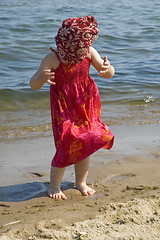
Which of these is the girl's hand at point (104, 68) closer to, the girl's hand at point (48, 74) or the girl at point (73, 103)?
the girl at point (73, 103)

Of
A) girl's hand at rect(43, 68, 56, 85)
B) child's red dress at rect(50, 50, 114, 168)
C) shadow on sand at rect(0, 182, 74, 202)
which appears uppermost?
girl's hand at rect(43, 68, 56, 85)

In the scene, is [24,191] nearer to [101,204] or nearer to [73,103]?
[101,204]

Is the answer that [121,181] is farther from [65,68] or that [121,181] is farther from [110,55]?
[110,55]

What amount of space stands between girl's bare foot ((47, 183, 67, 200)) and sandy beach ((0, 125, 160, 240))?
0.17ft

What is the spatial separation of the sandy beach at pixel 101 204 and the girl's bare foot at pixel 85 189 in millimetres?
42

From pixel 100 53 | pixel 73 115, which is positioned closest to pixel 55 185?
pixel 73 115

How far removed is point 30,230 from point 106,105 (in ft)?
13.5

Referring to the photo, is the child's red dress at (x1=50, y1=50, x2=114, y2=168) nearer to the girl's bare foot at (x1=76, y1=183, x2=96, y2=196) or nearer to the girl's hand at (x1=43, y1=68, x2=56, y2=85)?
the girl's hand at (x1=43, y1=68, x2=56, y2=85)

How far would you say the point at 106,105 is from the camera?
6.52 m

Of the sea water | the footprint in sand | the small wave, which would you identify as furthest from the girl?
the small wave

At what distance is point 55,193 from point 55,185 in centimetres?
7

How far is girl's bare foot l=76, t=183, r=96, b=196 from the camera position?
3.39 m

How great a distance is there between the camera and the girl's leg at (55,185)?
3350 mm

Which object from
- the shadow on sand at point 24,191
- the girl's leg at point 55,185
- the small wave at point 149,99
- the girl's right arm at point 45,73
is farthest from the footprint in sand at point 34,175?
the small wave at point 149,99
